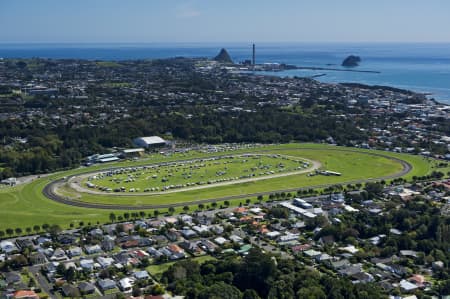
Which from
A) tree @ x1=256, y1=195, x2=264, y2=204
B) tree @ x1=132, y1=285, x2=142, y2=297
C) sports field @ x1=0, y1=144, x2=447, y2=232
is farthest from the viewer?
tree @ x1=256, y1=195, x2=264, y2=204

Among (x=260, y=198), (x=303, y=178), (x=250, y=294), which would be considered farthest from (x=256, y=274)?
(x=303, y=178)

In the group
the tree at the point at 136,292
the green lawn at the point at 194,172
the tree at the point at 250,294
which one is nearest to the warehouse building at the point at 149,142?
the green lawn at the point at 194,172

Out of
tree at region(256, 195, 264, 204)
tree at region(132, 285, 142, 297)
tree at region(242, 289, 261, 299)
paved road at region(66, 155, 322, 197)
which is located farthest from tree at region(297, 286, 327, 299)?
paved road at region(66, 155, 322, 197)

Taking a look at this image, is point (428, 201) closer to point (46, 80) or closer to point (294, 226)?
point (294, 226)

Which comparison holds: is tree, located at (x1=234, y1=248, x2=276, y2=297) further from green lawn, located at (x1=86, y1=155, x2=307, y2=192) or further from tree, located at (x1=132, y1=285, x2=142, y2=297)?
green lawn, located at (x1=86, y1=155, x2=307, y2=192)

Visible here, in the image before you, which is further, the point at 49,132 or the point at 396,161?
the point at 49,132

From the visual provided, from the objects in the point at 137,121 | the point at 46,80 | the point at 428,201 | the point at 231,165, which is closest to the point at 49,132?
the point at 137,121

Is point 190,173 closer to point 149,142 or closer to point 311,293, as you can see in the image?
point 149,142
